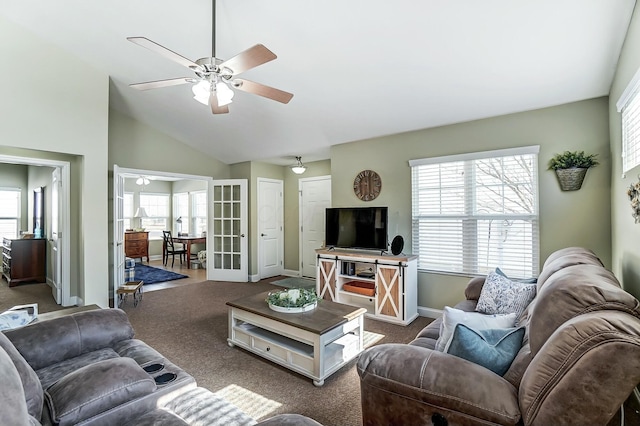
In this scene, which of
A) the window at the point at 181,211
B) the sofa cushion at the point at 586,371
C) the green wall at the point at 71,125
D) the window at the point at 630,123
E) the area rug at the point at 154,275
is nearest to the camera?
the sofa cushion at the point at 586,371

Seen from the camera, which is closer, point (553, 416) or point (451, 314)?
point (553, 416)

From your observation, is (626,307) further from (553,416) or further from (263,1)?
(263,1)

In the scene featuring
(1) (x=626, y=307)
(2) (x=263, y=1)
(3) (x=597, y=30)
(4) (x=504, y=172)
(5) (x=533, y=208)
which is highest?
(2) (x=263, y=1)

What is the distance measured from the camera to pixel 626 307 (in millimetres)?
1112

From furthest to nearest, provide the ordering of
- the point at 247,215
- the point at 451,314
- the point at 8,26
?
the point at 247,215, the point at 8,26, the point at 451,314

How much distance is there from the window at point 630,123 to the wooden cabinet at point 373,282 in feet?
7.08

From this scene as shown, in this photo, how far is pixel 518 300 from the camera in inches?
94.0

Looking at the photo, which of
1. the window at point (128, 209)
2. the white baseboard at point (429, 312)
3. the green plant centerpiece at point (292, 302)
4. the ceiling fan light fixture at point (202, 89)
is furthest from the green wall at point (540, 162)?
the window at point (128, 209)

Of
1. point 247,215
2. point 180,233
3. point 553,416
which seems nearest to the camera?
point 553,416

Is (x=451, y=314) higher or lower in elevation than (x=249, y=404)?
higher

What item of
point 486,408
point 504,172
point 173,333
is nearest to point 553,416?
point 486,408

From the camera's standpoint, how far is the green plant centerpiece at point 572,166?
3010mm

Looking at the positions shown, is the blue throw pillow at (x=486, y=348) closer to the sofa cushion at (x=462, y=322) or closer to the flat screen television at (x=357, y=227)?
the sofa cushion at (x=462, y=322)

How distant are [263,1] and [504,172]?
3.02 metres
